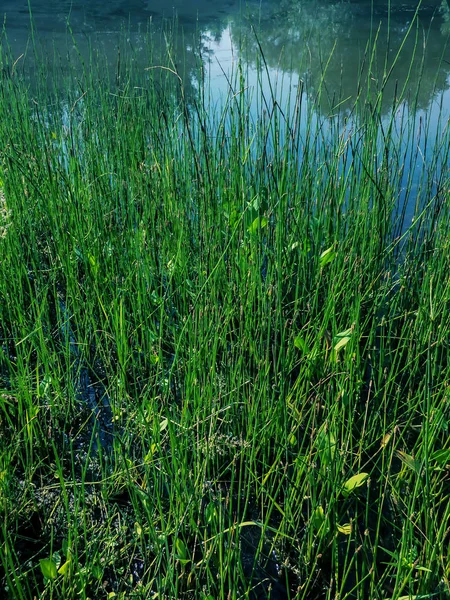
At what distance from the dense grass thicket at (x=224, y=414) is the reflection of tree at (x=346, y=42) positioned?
3573 millimetres

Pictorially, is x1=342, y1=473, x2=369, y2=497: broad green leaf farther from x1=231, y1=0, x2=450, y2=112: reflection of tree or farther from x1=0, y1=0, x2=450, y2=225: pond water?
x1=0, y1=0, x2=450, y2=225: pond water

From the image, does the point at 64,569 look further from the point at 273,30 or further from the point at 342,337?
the point at 273,30

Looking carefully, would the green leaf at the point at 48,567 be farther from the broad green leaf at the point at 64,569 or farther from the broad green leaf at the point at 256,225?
the broad green leaf at the point at 256,225

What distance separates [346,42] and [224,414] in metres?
6.91

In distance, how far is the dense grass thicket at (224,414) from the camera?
1.08 metres

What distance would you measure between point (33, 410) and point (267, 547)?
1.92 ft

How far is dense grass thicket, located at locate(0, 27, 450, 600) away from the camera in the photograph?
3.53ft

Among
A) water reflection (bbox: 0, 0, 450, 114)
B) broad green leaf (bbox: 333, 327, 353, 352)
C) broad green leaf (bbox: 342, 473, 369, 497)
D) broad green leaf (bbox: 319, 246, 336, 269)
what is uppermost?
water reflection (bbox: 0, 0, 450, 114)

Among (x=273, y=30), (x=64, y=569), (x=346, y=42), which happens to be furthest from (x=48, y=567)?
(x=273, y=30)

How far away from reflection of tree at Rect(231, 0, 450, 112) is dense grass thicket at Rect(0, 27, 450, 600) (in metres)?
3.57

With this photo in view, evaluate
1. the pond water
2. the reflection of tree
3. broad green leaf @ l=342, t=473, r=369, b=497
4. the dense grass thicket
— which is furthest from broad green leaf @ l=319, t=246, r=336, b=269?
the pond water

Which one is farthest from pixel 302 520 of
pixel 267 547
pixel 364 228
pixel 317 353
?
pixel 364 228

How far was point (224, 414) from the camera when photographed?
1.42m

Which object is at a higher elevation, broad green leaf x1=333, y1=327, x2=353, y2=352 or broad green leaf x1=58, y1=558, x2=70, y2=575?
broad green leaf x1=333, y1=327, x2=353, y2=352
